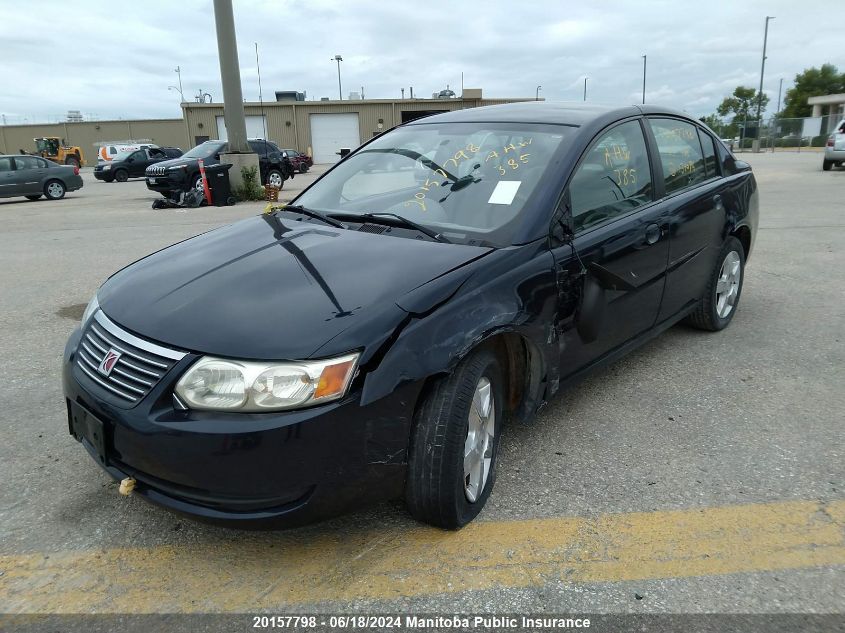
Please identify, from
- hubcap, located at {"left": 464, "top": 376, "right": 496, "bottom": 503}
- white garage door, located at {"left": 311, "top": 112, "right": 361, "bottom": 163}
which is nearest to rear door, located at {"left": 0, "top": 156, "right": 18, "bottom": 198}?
hubcap, located at {"left": 464, "top": 376, "right": 496, "bottom": 503}

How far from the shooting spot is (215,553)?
2402 millimetres

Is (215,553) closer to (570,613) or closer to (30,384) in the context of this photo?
(570,613)

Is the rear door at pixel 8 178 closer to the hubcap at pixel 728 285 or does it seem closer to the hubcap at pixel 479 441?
the hubcap at pixel 728 285

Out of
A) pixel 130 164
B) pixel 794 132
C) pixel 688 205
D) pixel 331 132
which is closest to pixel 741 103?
pixel 794 132

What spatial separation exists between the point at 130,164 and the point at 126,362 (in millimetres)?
31406

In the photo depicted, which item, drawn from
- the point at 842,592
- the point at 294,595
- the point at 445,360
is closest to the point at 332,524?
the point at 294,595

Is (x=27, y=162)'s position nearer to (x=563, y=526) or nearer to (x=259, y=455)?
(x=259, y=455)

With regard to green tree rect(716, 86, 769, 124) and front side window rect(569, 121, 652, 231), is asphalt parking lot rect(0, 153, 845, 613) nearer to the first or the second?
front side window rect(569, 121, 652, 231)

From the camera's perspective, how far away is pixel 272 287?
245 cm

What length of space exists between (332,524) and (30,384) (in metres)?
2.54

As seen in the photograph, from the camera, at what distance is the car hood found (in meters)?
2.15

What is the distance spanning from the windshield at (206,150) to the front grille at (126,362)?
1549cm

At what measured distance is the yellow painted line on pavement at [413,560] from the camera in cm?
218

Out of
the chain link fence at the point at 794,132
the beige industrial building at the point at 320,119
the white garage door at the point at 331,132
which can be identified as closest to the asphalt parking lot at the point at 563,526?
the chain link fence at the point at 794,132
